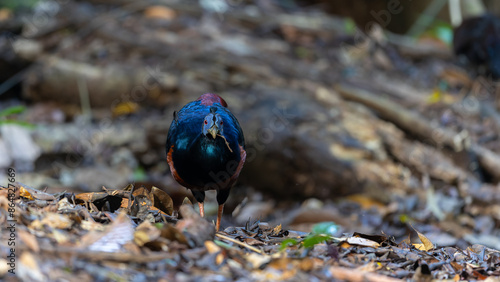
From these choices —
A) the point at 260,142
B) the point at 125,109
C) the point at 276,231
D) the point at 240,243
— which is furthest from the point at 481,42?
the point at 240,243

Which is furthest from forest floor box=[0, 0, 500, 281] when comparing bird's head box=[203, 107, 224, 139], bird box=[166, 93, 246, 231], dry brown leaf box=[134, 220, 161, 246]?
bird's head box=[203, 107, 224, 139]

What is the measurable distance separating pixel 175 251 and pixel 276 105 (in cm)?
503

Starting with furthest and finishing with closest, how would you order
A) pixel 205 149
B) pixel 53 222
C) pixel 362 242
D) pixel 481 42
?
pixel 481 42 < pixel 205 149 < pixel 362 242 < pixel 53 222

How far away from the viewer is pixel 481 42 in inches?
351

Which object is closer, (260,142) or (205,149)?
(205,149)

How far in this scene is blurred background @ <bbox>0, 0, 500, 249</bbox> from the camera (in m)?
6.58

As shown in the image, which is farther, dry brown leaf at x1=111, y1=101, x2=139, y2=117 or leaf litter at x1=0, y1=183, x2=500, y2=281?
dry brown leaf at x1=111, y1=101, x2=139, y2=117

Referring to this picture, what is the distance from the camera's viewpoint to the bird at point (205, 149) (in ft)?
10.8

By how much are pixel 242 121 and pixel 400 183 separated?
221 centimetres

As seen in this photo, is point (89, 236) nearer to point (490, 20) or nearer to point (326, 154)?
point (326, 154)

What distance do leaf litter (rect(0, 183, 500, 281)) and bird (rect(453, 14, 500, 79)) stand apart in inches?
251

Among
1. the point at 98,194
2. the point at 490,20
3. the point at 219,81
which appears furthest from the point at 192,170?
the point at 490,20

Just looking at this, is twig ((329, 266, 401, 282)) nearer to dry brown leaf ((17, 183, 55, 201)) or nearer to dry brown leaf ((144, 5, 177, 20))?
dry brown leaf ((17, 183, 55, 201))

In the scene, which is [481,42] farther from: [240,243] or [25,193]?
[25,193]
